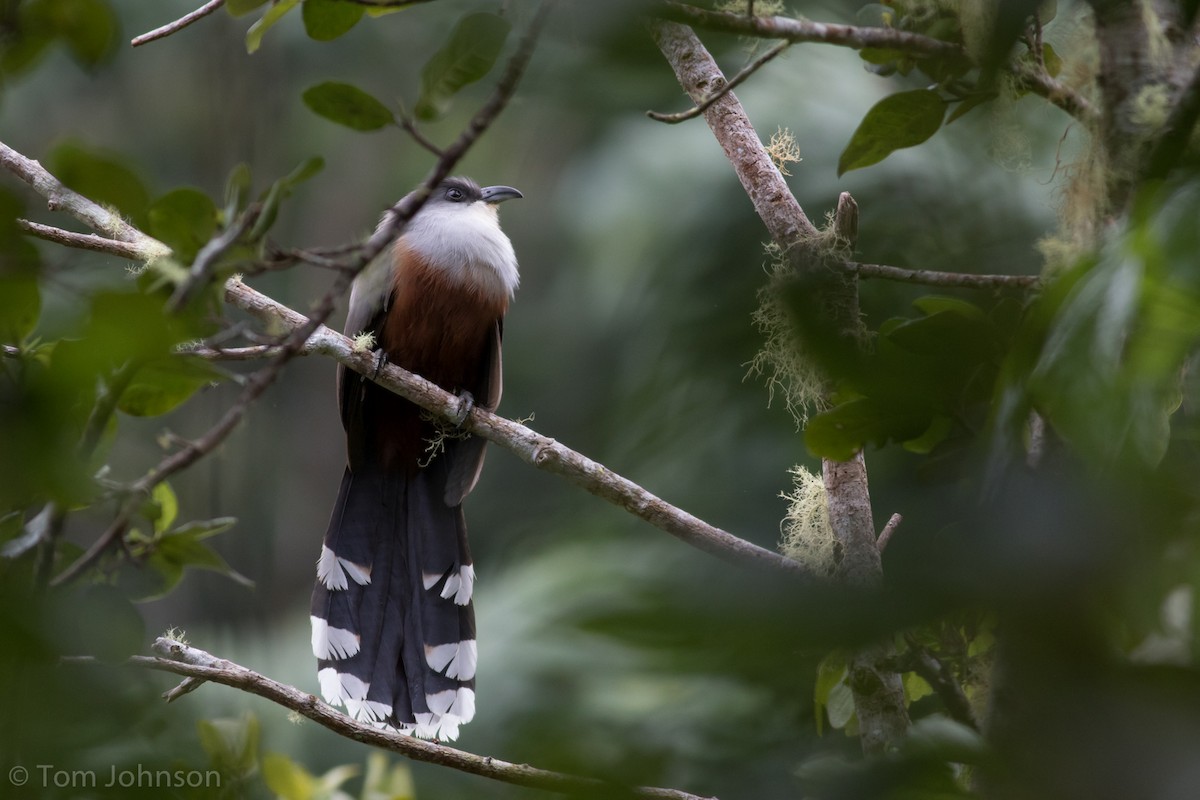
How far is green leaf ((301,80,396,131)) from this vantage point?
0.88 m

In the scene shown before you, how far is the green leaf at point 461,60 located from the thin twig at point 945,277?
33cm

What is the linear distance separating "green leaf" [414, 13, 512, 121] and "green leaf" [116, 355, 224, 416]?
319 mm

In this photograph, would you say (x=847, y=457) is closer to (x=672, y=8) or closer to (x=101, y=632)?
(x=672, y=8)

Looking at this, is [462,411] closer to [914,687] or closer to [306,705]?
[306,705]

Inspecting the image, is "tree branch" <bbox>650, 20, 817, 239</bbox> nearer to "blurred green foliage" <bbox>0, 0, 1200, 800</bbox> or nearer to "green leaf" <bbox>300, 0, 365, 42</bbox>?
"blurred green foliage" <bbox>0, 0, 1200, 800</bbox>

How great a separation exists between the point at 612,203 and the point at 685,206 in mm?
956

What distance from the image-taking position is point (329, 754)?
13.6ft

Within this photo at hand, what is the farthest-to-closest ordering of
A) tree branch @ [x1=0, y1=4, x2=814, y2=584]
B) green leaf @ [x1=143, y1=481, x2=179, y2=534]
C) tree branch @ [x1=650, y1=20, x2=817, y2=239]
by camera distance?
tree branch @ [x1=650, y1=20, x2=817, y2=239] < green leaf @ [x1=143, y1=481, x2=179, y2=534] < tree branch @ [x1=0, y1=4, x2=814, y2=584]

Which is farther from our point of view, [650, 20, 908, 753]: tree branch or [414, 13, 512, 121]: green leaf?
[650, 20, 908, 753]: tree branch

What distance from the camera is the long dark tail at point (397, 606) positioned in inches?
101

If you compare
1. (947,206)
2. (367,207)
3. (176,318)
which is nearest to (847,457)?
(947,206)

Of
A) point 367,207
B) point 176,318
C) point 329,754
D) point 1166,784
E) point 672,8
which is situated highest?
point 672,8

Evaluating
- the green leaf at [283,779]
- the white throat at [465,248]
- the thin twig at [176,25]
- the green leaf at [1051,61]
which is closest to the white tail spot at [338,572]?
the white throat at [465,248]

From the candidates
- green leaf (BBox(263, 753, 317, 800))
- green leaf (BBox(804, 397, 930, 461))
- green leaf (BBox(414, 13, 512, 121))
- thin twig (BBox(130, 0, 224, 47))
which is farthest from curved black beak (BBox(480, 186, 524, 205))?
green leaf (BBox(804, 397, 930, 461))
